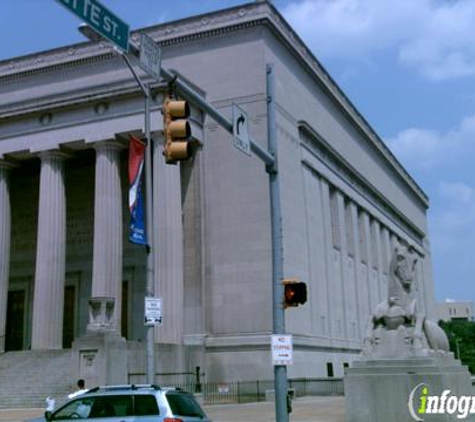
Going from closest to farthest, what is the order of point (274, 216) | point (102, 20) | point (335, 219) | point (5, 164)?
point (102, 20), point (274, 216), point (5, 164), point (335, 219)

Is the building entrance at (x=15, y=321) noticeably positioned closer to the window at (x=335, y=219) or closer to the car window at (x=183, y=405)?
the window at (x=335, y=219)

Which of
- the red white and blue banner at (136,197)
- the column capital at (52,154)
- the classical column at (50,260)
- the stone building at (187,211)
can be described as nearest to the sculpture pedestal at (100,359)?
the stone building at (187,211)

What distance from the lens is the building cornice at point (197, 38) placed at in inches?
1636

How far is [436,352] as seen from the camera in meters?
17.7

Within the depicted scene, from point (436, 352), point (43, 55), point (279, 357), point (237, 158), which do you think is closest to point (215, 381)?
point (237, 158)

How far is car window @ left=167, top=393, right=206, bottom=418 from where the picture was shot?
39.6 ft

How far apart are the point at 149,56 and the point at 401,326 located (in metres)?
10.5

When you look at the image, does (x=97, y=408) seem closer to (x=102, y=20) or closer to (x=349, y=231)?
(x=102, y=20)

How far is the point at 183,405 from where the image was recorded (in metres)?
12.4

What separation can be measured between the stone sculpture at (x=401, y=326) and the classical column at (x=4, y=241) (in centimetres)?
2747

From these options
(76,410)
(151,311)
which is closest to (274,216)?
(151,311)

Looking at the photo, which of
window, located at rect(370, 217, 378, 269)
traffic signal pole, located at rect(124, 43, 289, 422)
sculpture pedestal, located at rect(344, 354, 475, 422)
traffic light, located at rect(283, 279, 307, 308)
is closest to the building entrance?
window, located at rect(370, 217, 378, 269)

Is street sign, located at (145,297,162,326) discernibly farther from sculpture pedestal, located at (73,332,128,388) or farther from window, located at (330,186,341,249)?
window, located at (330,186,341,249)

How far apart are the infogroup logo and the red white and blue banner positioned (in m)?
9.23
